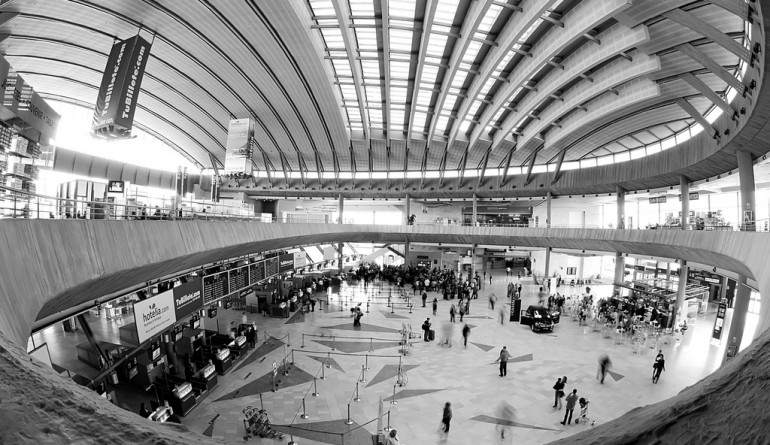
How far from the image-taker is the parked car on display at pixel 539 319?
1989 cm

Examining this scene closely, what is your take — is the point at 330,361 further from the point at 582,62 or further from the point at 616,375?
the point at 582,62

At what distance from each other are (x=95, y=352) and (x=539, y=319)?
20996 mm

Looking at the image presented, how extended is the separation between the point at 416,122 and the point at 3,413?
35.6 meters

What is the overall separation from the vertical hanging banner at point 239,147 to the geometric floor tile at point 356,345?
1373 centimetres

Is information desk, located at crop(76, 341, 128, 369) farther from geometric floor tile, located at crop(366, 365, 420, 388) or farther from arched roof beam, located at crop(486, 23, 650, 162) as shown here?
arched roof beam, located at crop(486, 23, 650, 162)

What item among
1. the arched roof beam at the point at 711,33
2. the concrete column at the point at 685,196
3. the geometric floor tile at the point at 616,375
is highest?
the arched roof beam at the point at 711,33

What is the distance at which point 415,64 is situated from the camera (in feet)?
79.3

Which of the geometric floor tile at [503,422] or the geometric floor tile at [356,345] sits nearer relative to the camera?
the geometric floor tile at [503,422]

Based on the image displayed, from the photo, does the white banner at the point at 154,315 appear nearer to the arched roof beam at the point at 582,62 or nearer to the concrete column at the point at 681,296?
the arched roof beam at the point at 582,62

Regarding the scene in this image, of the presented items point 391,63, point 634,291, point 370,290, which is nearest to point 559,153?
point 634,291

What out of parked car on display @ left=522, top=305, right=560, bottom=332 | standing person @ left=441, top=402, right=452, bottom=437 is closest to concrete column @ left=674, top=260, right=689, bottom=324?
parked car on display @ left=522, top=305, right=560, bottom=332

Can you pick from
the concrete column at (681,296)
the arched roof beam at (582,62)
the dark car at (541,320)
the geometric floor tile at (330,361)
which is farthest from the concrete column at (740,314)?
the geometric floor tile at (330,361)

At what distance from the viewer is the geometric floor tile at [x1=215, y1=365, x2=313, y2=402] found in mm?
12356

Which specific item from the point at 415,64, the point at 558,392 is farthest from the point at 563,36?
the point at 558,392
